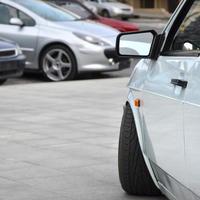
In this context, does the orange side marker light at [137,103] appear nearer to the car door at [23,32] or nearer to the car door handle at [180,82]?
the car door handle at [180,82]

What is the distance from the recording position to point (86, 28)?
14.6 meters

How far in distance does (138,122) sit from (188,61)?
102cm

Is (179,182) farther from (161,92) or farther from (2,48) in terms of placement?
(2,48)

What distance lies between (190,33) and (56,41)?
9.52 metres

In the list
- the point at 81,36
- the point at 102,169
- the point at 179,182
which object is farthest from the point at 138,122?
the point at 81,36

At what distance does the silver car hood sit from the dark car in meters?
1.41

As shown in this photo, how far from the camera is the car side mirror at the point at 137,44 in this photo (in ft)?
16.3

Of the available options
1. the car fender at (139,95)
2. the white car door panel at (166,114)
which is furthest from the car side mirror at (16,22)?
the white car door panel at (166,114)

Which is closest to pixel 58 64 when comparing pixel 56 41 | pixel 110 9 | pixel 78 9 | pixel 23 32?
pixel 56 41

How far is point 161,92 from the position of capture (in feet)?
14.8

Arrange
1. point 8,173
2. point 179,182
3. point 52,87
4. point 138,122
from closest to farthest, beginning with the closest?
point 179,182, point 138,122, point 8,173, point 52,87

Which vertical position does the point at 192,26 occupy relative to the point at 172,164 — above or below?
above

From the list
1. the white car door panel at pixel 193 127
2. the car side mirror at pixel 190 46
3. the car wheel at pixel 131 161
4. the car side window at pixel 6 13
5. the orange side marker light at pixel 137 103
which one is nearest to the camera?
the white car door panel at pixel 193 127

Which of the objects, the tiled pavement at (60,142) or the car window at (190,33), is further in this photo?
the tiled pavement at (60,142)
